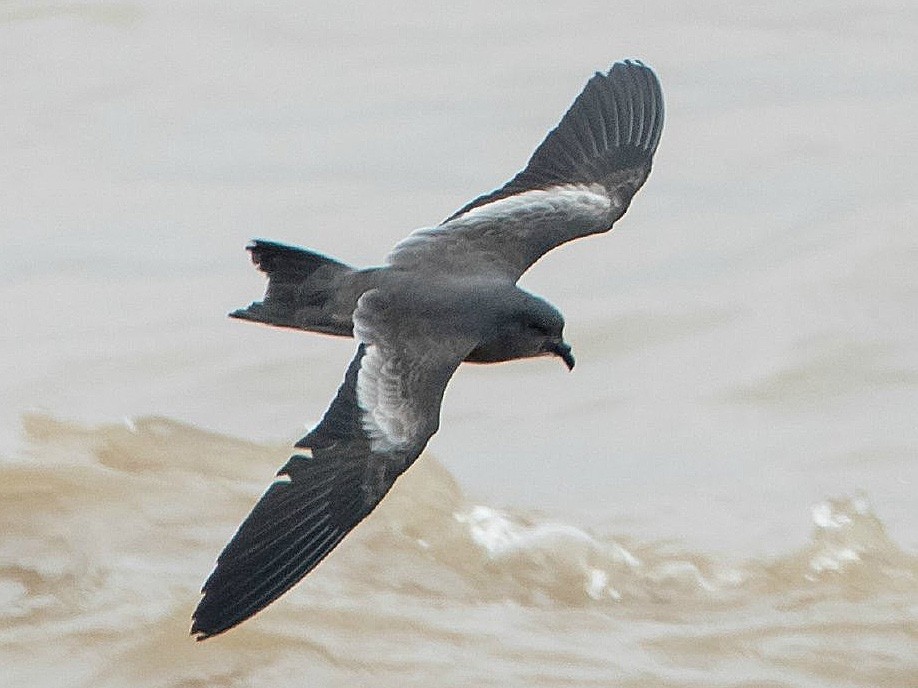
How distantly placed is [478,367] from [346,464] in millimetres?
4535

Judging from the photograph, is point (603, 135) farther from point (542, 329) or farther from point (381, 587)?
point (381, 587)

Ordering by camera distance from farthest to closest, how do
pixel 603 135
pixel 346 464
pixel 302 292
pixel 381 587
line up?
pixel 603 135 → pixel 381 587 → pixel 302 292 → pixel 346 464

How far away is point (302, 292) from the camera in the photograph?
695 cm

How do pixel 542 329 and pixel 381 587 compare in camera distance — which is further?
pixel 381 587

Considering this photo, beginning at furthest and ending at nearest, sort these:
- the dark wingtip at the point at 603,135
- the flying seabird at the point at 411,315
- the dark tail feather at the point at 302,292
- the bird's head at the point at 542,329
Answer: the dark wingtip at the point at 603,135 < the dark tail feather at the point at 302,292 < the bird's head at the point at 542,329 < the flying seabird at the point at 411,315

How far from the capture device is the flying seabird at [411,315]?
6078mm

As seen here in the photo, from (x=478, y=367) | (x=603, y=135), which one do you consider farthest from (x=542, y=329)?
(x=478, y=367)

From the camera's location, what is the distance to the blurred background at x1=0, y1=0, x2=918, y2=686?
722 centimetres

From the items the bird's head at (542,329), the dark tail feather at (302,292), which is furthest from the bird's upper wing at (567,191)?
the bird's head at (542,329)

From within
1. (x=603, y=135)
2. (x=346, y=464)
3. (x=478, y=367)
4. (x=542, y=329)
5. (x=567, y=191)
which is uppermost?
(x=603, y=135)

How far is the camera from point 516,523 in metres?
8.68

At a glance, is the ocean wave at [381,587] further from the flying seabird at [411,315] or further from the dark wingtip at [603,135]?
the dark wingtip at [603,135]

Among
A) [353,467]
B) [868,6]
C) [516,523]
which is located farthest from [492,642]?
[868,6]

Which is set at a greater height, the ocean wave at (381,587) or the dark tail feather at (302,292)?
the dark tail feather at (302,292)
